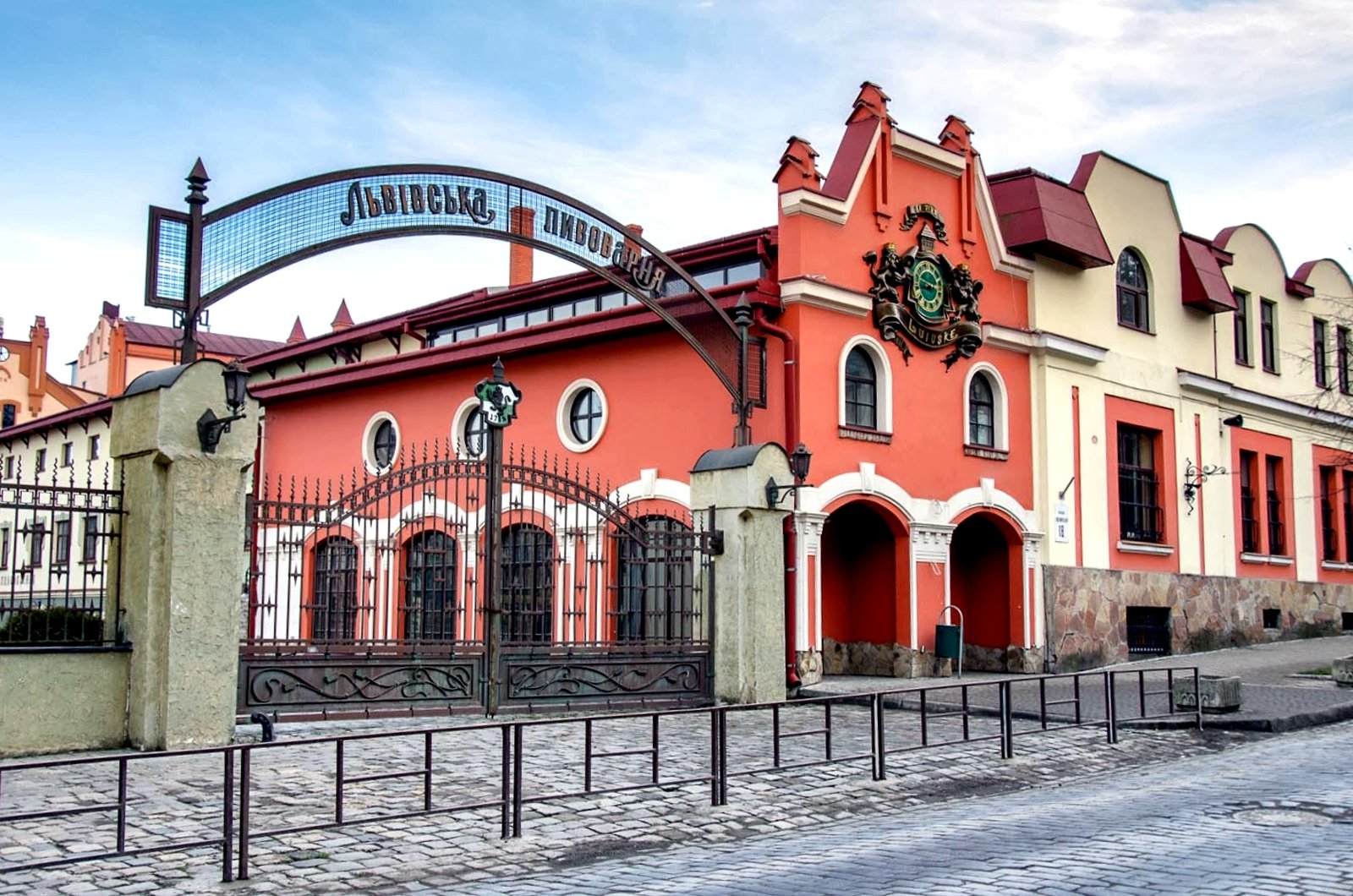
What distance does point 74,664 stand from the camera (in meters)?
10.9

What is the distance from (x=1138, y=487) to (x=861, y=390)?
24.4 feet

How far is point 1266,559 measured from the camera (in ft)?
89.5

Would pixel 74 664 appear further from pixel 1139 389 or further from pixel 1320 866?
pixel 1139 389

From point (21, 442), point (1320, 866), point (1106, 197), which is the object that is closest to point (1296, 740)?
point (1320, 866)

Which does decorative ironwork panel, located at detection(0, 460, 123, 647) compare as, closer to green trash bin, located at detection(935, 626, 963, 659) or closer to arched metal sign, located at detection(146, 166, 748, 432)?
arched metal sign, located at detection(146, 166, 748, 432)

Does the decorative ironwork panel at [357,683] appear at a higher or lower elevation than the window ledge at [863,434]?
lower

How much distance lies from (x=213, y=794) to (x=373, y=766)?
1191 mm

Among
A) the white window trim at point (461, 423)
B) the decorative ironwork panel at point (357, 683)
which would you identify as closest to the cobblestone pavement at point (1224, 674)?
the decorative ironwork panel at point (357, 683)

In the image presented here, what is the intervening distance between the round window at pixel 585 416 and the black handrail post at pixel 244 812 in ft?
46.7

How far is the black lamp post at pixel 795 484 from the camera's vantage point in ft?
51.6

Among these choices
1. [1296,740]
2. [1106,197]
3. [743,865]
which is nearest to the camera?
[743,865]

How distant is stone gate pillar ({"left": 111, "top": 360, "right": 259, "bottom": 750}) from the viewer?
434 inches

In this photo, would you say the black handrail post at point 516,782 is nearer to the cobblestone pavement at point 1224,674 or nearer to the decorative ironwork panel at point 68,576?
the decorative ironwork panel at point 68,576

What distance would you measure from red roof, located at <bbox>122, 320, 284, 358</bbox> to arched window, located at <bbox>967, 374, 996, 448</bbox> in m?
38.2
